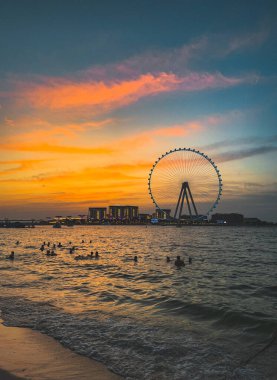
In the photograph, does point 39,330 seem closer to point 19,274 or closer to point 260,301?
point 260,301

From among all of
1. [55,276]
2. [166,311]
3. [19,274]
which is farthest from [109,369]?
[19,274]

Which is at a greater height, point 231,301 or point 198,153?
point 198,153

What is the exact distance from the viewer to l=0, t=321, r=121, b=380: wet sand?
800 centimetres

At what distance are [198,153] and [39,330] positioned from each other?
110548mm

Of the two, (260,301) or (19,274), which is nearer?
(260,301)

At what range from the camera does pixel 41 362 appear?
8852 mm

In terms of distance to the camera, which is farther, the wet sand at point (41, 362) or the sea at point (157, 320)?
the sea at point (157, 320)

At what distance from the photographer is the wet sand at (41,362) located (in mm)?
8000

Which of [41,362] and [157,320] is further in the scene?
[157,320]

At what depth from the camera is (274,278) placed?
27.8 m

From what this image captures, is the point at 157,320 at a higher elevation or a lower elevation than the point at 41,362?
lower

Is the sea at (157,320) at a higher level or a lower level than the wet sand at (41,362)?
lower

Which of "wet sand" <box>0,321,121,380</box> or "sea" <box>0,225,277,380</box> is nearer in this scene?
"wet sand" <box>0,321,121,380</box>

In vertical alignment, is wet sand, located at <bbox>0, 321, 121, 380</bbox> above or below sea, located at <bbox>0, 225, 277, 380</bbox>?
above
